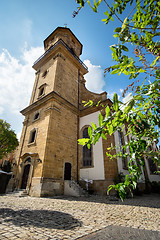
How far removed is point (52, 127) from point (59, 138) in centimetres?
127

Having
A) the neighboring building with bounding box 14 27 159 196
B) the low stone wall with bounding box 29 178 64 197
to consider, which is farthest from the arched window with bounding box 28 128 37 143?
the low stone wall with bounding box 29 178 64 197

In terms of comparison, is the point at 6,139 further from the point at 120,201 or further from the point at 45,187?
the point at 120,201

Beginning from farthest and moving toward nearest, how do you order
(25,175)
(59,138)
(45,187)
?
(59,138), (25,175), (45,187)

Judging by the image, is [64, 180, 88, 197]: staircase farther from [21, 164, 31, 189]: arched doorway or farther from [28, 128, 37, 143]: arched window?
[28, 128, 37, 143]: arched window

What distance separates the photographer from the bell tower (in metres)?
10.1

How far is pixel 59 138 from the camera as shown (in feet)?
38.8

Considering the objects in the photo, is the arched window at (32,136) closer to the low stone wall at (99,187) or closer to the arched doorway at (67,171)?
the arched doorway at (67,171)

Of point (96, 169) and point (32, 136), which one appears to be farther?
point (32, 136)

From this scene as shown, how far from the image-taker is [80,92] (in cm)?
1750

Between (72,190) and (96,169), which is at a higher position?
(96,169)

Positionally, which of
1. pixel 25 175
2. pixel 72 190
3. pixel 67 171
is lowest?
pixel 72 190

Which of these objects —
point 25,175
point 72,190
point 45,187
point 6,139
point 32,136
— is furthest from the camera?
point 6,139

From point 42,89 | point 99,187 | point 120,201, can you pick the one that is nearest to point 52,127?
point 99,187

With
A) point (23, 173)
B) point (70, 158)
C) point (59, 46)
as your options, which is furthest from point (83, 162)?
point (59, 46)
